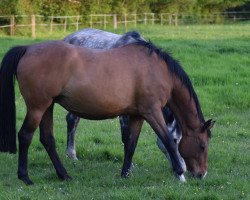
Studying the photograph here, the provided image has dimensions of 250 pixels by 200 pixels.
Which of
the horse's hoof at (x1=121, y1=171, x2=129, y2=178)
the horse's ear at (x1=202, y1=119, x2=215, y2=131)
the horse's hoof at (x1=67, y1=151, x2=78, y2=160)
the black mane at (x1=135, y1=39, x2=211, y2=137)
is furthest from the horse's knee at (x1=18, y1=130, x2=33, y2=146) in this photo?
the horse's ear at (x1=202, y1=119, x2=215, y2=131)

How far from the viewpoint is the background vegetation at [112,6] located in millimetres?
41250

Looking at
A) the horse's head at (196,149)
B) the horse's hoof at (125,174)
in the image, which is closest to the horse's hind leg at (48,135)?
the horse's hoof at (125,174)

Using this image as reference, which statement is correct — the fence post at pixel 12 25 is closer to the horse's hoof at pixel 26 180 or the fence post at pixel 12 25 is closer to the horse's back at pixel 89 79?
the horse's back at pixel 89 79

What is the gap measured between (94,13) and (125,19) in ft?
10.8

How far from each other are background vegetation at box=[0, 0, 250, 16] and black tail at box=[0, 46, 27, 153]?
3199 cm

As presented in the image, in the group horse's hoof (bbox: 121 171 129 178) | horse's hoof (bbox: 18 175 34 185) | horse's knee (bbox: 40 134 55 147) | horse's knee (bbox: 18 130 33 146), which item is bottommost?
horse's hoof (bbox: 121 171 129 178)

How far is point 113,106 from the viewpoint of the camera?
764 cm

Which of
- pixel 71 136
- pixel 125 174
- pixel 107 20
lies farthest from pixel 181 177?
pixel 107 20

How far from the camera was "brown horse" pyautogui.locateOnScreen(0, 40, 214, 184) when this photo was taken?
749 centimetres

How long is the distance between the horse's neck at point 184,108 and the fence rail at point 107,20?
27836mm

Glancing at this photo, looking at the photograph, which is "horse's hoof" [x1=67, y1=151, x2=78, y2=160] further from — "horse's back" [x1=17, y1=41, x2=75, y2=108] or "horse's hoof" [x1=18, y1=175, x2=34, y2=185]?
"horse's back" [x1=17, y1=41, x2=75, y2=108]

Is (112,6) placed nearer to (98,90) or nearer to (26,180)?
(98,90)

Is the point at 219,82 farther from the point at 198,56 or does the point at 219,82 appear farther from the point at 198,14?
the point at 198,14

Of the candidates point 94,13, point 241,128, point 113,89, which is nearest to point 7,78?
point 113,89
